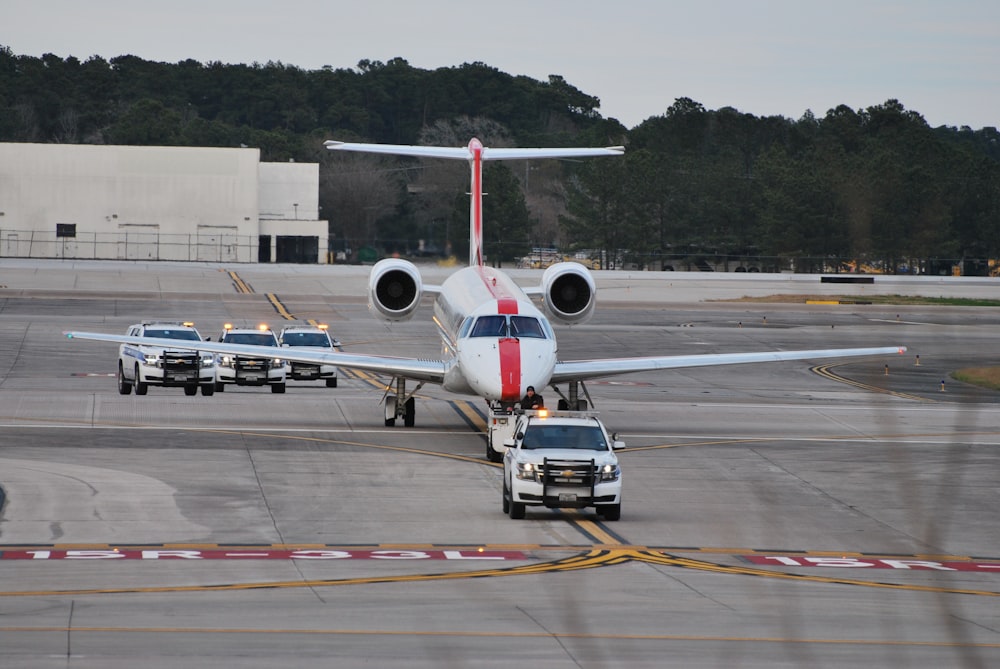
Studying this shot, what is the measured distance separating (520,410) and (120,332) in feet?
138

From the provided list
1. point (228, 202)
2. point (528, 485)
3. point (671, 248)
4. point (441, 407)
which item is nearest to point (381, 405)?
point (441, 407)

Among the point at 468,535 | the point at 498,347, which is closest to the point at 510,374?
the point at 498,347

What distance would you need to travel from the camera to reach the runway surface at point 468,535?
16062 millimetres

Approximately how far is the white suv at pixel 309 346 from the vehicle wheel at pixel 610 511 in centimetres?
2534

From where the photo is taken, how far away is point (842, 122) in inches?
6004

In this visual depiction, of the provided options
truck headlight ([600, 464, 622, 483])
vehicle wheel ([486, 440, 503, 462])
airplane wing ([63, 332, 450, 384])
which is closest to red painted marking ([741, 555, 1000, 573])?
truck headlight ([600, 464, 622, 483])

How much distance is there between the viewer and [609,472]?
26.0 metres

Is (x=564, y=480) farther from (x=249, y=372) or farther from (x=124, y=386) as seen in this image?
(x=124, y=386)

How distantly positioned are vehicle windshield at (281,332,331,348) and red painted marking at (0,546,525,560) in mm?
30351

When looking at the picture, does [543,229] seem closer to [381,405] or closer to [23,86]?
[23,86]

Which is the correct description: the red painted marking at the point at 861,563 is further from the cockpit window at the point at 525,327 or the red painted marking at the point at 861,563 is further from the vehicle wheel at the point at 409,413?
the vehicle wheel at the point at 409,413

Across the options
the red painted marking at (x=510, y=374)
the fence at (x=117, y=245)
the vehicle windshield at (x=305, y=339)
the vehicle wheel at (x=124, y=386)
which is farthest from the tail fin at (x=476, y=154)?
the fence at (x=117, y=245)

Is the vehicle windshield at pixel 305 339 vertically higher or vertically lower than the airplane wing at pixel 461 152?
lower

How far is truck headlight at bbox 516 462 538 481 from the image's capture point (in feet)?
85.1
